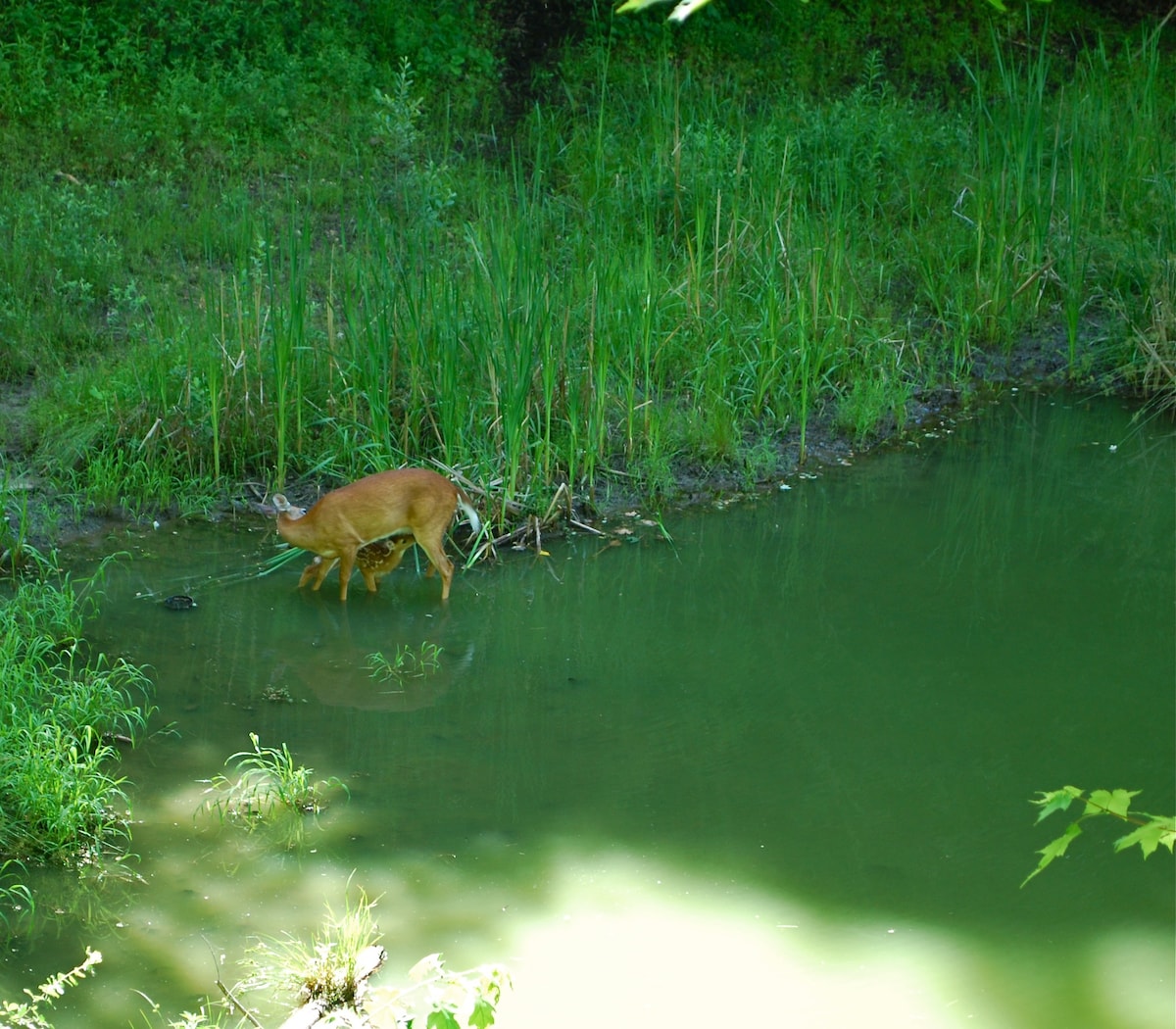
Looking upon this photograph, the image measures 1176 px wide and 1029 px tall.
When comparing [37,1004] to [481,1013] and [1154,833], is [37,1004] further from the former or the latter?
[1154,833]

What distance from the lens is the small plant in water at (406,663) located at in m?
5.88

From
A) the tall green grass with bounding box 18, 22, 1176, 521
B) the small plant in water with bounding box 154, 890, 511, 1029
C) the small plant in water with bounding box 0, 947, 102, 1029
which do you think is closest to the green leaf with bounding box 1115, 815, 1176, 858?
the small plant in water with bounding box 154, 890, 511, 1029

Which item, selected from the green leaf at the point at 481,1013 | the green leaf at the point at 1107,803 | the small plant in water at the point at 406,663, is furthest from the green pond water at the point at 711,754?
the green leaf at the point at 1107,803

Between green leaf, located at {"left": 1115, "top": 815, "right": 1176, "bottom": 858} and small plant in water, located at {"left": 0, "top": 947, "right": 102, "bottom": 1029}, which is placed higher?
green leaf, located at {"left": 1115, "top": 815, "right": 1176, "bottom": 858}

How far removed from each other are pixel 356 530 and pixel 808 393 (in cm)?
315

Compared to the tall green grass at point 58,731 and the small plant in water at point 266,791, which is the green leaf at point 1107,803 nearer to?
the small plant in water at point 266,791

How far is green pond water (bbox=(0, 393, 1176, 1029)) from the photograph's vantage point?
4.17m

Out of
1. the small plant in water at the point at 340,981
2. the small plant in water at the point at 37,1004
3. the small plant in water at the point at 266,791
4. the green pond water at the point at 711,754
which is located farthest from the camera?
the small plant in water at the point at 266,791

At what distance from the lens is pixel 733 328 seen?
8.34 m

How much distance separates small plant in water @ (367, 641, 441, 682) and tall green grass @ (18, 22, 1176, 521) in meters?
1.23

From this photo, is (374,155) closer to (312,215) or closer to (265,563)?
(312,215)

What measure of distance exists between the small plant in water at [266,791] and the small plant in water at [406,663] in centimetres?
86

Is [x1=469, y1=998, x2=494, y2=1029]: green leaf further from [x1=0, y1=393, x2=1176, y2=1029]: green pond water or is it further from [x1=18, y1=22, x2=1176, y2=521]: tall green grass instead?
[x1=18, y1=22, x2=1176, y2=521]: tall green grass

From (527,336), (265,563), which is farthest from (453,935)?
(527,336)
